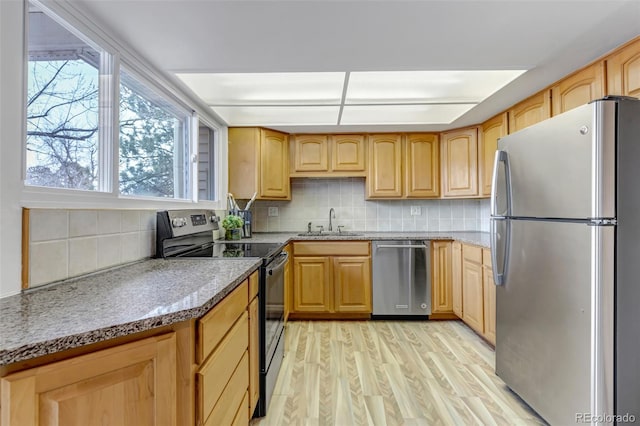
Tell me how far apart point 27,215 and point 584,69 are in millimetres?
2877

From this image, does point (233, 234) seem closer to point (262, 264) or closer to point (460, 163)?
point (262, 264)

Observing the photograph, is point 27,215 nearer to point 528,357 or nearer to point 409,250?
point 528,357

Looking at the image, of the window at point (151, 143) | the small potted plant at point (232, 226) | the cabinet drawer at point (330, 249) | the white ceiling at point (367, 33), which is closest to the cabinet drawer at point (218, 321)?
the window at point (151, 143)

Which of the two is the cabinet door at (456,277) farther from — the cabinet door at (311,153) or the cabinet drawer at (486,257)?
the cabinet door at (311,153)

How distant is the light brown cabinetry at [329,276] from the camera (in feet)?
10.1

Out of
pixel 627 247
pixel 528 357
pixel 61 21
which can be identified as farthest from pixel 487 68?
pixel 61 21

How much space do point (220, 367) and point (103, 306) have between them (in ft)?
1.48

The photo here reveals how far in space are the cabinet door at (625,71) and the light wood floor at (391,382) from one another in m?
1.81

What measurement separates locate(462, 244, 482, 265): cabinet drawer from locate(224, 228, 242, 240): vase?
2.12 meters

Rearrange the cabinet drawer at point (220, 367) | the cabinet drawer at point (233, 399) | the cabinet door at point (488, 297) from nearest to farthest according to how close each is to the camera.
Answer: the cabinet drawer at point (220, 367)
the cabinet drawer at point (233, 399)
the cabinet door at point (488, 297)

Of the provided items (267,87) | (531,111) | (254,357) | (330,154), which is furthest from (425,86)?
(254,357)

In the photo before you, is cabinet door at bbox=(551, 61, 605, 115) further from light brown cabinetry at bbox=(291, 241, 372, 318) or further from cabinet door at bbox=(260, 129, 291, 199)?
cabinet door at bbox=(260, 129, 291, 199)

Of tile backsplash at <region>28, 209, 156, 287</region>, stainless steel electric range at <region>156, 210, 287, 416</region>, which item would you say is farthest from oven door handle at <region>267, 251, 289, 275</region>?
tile backsplash at <region>28, 209, 156, 287</region>

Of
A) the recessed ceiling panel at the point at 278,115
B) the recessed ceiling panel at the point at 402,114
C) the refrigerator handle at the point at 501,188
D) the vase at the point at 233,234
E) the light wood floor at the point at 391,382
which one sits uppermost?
the recessed ceiling panel at the point at 402,114
